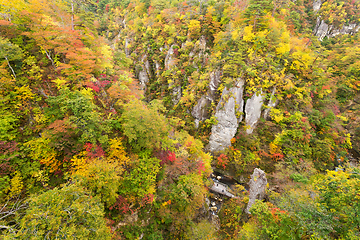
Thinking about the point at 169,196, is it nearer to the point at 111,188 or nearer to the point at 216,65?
the point at 111,188

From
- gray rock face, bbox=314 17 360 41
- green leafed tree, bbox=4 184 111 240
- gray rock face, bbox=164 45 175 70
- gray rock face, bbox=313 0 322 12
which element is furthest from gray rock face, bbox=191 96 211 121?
gray rock face, bbox=313 0 322 12

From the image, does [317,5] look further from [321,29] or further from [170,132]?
[170,132]

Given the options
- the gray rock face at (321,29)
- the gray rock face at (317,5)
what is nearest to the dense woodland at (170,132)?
the gray rock face at (321,29)

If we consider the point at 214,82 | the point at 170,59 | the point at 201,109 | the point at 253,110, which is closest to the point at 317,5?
the point at 214,82

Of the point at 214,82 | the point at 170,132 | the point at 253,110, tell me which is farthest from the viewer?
the point at 214,82

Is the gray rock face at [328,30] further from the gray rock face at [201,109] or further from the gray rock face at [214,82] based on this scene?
the gray rock face at [201,109]
